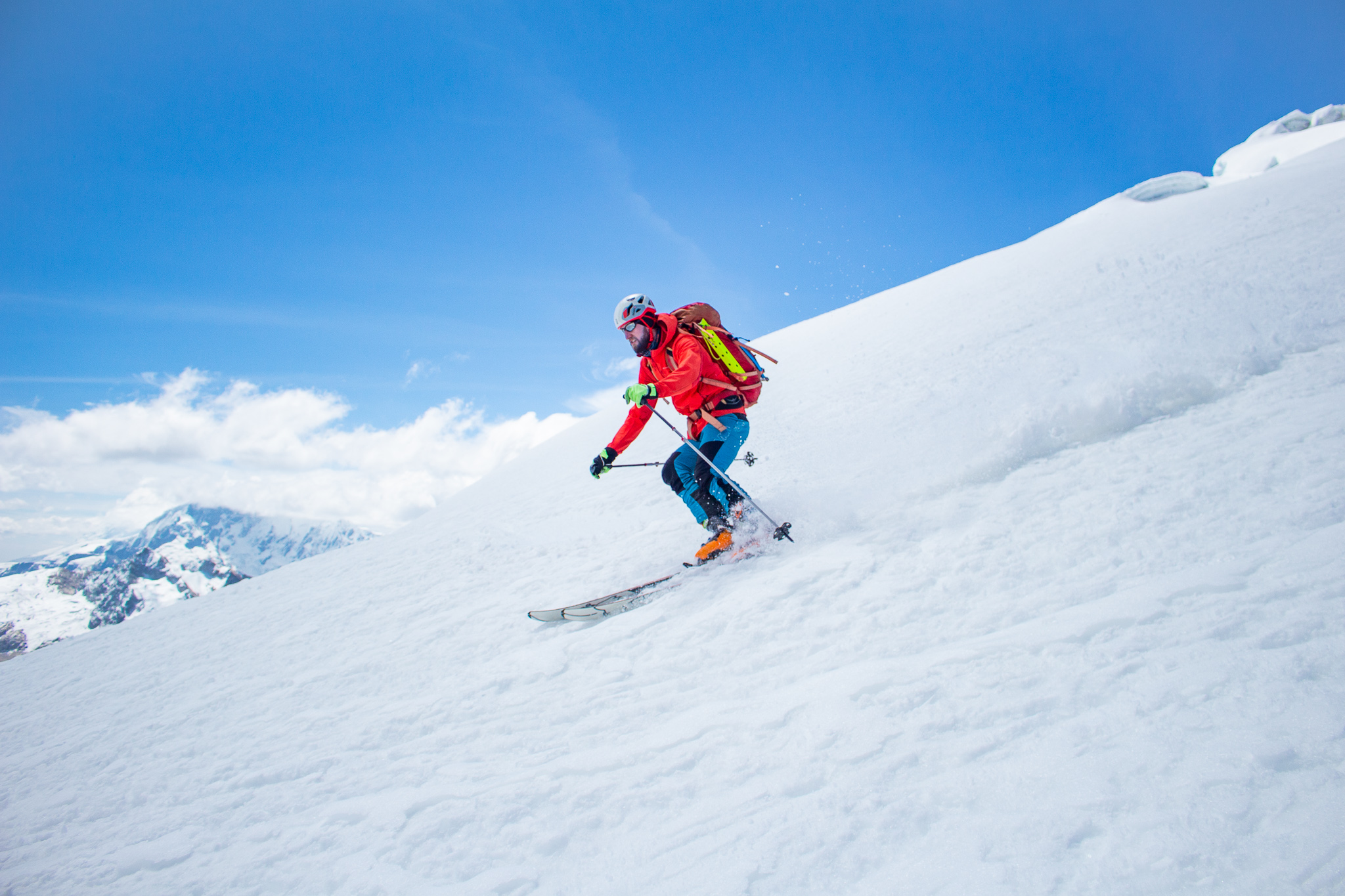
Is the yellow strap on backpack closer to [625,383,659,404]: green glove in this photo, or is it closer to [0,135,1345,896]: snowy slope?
[625,383,659,404]: green glove

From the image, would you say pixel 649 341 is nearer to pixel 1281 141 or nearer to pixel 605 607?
pixel 605 607

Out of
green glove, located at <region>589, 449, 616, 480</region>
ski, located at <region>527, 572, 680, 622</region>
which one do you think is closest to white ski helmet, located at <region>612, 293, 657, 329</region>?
green glove, located at <region>589, 449, 616, 480</region>

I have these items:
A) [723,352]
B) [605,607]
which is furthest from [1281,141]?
[605,607]

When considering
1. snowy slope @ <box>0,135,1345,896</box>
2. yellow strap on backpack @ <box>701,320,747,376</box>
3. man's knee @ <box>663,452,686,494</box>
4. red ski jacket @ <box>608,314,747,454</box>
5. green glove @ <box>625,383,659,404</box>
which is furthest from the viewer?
man's knee @ <box>663,452,686,494</box>

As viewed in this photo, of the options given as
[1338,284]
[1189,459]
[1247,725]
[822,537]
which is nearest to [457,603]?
[822,537]

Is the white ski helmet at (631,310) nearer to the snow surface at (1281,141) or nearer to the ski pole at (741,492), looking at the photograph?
the ski pole at (741,492)

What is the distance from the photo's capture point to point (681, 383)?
17.4 ft

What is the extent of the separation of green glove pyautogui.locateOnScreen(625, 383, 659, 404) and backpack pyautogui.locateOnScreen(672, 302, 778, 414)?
0.58 metres

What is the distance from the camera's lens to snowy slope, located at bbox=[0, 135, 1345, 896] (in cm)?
219

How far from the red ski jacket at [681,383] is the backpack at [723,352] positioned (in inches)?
2.3

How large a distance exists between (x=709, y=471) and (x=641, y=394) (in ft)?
4.01

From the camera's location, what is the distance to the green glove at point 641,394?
520cm

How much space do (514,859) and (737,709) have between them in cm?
136

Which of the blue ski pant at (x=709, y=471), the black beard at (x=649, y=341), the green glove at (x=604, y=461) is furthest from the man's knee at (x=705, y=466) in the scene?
the black beard at (x=649, y=341)
